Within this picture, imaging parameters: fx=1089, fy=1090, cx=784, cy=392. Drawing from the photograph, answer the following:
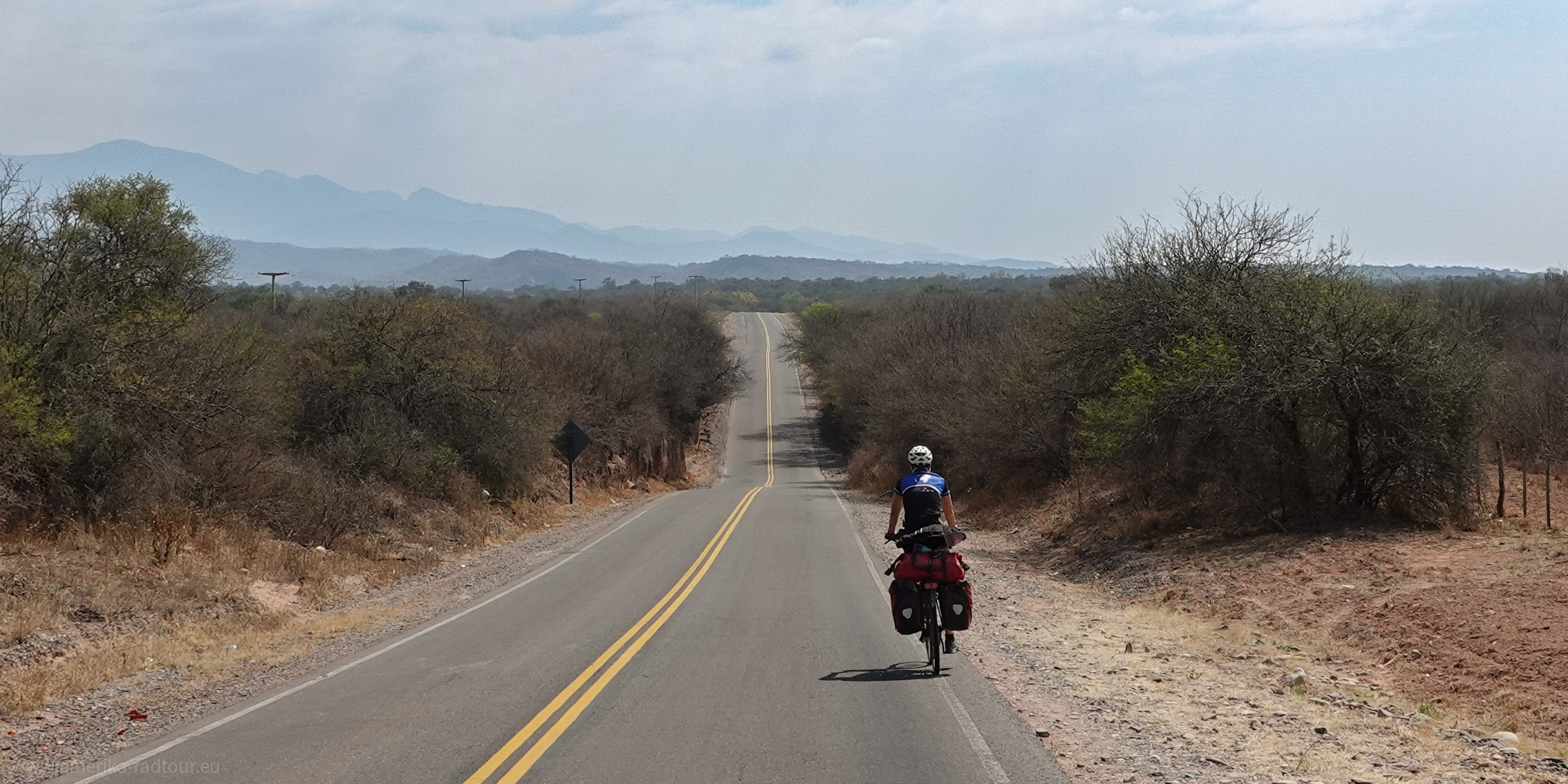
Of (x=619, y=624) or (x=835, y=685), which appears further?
(x=619, y=624)

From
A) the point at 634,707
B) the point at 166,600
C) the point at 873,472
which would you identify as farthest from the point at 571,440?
the point at 634,707

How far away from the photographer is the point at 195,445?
20.3 meters

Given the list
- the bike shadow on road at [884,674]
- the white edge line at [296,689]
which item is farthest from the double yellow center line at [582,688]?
the white edge line at [296,689]

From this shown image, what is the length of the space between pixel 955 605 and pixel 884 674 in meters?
0.91

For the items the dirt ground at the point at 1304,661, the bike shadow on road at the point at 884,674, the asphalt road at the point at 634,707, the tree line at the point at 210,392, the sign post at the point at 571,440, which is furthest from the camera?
the sign post at the point at 571,440

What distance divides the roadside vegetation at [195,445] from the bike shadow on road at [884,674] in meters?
7.24

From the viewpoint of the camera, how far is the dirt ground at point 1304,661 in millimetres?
7512

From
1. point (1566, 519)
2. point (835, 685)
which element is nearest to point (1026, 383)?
point (1566, 519)

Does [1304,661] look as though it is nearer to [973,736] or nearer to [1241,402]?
[973,736]

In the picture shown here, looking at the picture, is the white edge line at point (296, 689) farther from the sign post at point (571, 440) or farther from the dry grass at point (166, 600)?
the sign post at point (571, 440)

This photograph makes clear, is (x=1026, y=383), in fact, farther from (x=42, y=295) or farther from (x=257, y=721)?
(x=257, y=721)

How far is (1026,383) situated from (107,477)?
2387cm

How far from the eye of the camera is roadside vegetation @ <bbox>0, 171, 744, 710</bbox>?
1438cm

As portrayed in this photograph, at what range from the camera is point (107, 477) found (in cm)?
1767
